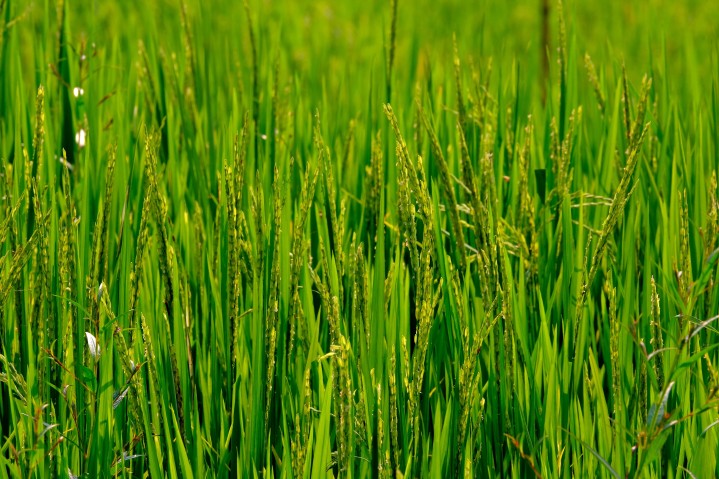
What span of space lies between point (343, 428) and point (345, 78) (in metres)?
1.51

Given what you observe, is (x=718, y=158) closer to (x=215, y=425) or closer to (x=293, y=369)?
(x=293, y=369)

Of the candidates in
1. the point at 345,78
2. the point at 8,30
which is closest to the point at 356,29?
the point at 345,78

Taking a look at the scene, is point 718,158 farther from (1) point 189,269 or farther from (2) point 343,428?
(2) point 343,428

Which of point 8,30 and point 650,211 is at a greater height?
point 8,30

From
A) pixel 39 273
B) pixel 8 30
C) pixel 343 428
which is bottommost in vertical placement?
pixel 343 428

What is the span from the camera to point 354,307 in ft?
3.61

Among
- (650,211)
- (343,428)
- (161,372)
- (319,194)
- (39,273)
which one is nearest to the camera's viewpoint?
(343,428)

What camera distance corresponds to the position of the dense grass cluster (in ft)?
3.43

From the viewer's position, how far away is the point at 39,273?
1101 millimetres

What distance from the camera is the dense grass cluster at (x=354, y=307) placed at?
41.1 inches

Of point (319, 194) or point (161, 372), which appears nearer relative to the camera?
→ point (161, 372)

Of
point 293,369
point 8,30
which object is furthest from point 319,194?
point 8,30

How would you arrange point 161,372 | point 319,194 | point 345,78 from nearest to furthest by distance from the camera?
point 161,372, point 319,194, point 345,78

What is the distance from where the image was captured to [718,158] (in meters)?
1.85
